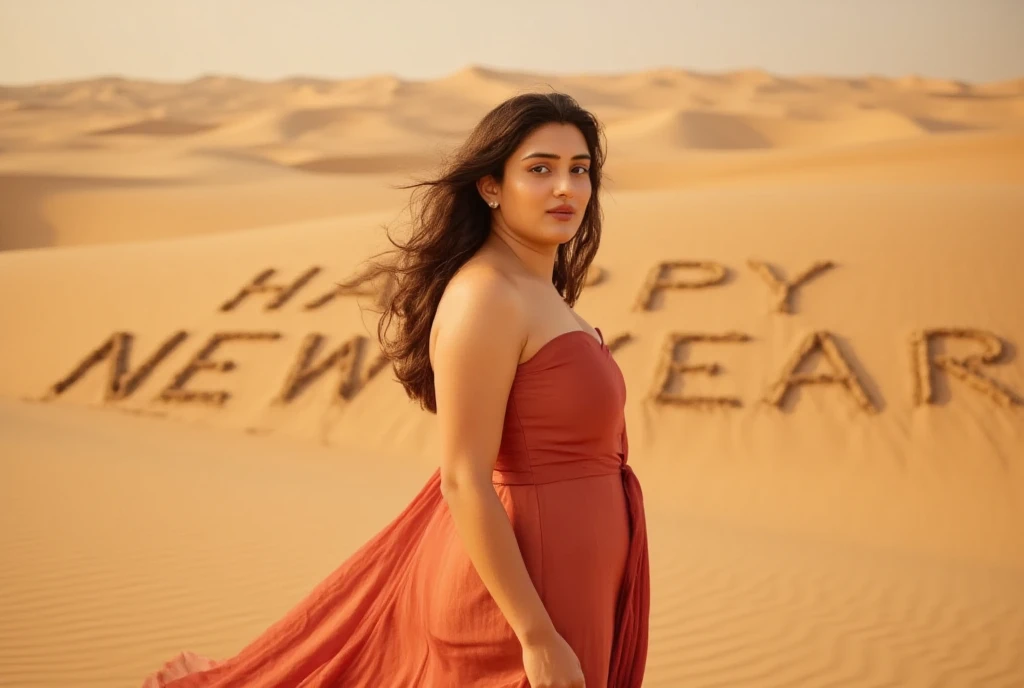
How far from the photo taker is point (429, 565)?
2762mm

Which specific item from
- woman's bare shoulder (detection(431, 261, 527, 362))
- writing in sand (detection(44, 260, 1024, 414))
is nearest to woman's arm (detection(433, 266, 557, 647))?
woman's bare shoulder (detection(431, 261, 527, 362))

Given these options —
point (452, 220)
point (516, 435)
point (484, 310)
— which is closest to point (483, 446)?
point (516, 435)

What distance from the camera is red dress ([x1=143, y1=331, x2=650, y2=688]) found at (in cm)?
246

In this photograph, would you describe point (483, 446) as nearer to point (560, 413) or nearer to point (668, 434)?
point (560, 413)

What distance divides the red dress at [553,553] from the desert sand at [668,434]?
3.94 feet

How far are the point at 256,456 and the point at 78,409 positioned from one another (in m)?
3.57

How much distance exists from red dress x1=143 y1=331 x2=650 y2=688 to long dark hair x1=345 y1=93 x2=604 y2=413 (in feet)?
1.14

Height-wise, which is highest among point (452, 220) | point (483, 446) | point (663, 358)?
point (663, 358)

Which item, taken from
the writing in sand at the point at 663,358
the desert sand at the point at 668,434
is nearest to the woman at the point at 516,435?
the desert sand at the point at 668,434

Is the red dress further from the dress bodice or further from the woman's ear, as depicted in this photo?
the woman's ear

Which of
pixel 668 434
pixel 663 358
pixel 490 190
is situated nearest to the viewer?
pixel 490 190

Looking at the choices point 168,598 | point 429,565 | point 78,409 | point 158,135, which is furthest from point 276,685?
point 158,135

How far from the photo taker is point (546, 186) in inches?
101

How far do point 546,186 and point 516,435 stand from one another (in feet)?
2.01
